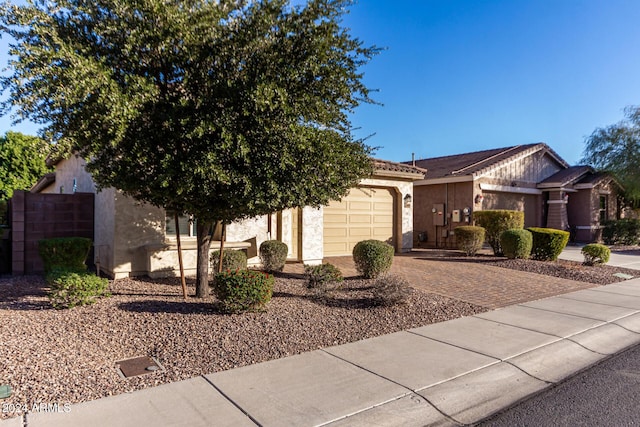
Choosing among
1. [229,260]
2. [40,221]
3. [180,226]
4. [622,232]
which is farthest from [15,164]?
[622,232]

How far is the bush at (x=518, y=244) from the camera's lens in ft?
43.4

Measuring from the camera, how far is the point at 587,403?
13.4ft

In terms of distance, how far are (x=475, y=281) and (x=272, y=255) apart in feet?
16.2

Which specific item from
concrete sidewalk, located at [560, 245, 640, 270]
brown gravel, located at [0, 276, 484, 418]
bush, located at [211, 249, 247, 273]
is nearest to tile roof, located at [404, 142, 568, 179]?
concrete sidewalk, located at [560, 245, 640, 270]

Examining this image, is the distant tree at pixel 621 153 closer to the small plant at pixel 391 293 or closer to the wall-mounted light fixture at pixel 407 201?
the wall-mounted light fixture at pixel 407 201

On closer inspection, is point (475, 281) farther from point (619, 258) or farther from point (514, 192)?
point (514, 192)

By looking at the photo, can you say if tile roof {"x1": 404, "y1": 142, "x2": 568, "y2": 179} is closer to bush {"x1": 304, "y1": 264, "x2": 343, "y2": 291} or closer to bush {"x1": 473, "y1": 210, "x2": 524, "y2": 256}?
bush {"x1": 473, "y1": 210, "x2": 524, "y2": 256}

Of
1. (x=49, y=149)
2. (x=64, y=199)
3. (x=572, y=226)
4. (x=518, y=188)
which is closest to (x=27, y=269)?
(x=64, y=199)

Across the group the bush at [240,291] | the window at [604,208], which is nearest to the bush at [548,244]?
the bush at [240,291]

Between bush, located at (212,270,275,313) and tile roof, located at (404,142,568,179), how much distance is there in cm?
1393

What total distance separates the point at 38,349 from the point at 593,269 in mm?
13559

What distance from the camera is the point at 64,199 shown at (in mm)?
→ 10273

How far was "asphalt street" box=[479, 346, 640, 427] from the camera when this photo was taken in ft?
12.2

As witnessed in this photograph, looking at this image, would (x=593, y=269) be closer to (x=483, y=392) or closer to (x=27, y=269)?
(x=483, y=392)
